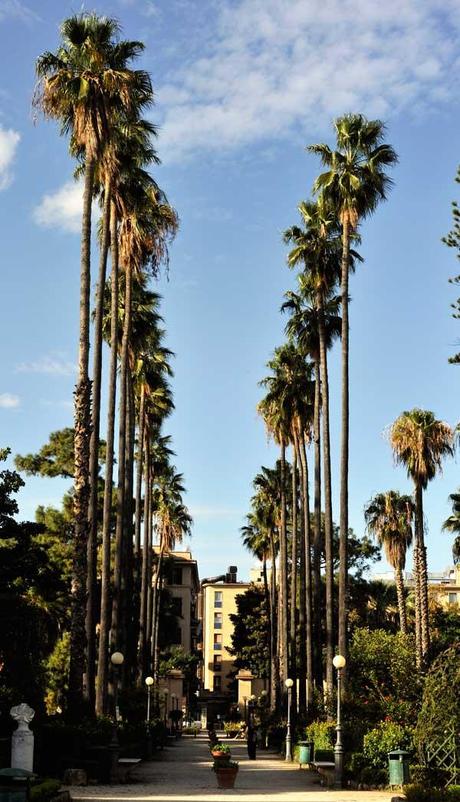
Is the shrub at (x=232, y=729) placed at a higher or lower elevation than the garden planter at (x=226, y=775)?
lower

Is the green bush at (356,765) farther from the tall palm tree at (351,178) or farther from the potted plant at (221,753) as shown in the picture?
the tall palm tree at (351,178)

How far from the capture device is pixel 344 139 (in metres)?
36.6

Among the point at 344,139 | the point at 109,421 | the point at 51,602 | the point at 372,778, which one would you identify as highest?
the point at 344,139

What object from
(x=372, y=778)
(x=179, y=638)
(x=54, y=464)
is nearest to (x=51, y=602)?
(x=54, y=464)

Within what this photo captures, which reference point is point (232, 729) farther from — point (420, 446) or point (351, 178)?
point (351, 178)

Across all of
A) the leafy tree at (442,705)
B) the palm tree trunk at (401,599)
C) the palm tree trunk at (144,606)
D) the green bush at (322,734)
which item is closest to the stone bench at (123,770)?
the green bush at (322,734)

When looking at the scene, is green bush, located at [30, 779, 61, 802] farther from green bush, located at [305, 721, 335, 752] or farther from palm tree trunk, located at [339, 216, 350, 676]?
green bush, located at [305, 721, 335, 752]

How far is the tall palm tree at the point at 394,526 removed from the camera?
6312 cm

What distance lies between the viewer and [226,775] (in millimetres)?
24625

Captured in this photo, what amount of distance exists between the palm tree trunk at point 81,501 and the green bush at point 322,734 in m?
9.61

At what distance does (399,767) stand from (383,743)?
1.58m

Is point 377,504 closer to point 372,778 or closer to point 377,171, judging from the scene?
point 377,171

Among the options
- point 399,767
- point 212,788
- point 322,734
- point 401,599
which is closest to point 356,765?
point 399,767

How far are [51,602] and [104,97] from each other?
23.2 meters
